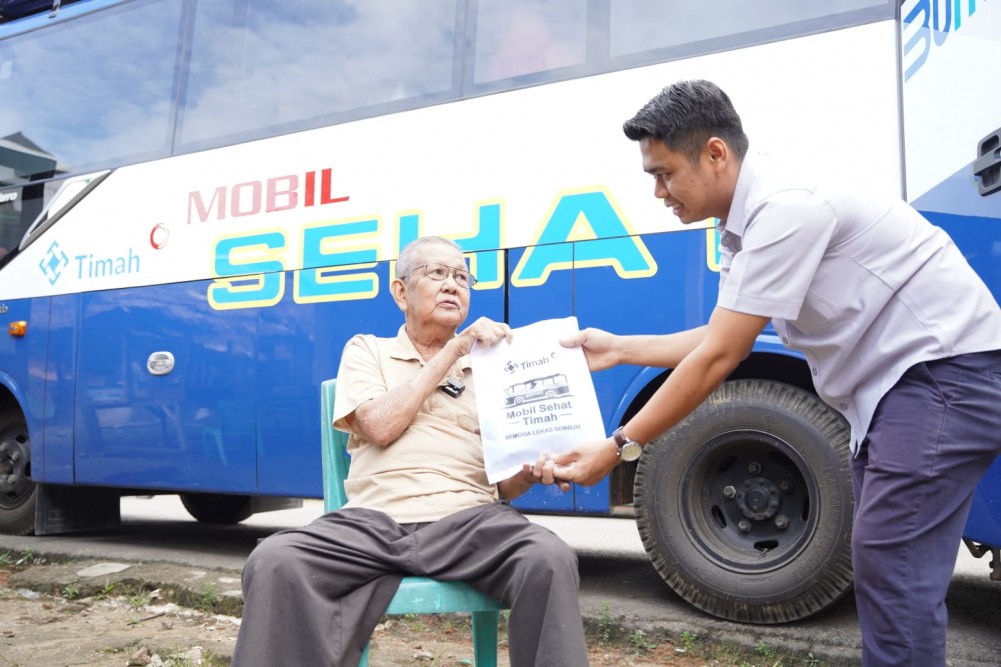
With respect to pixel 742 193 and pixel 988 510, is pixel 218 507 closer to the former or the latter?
pixel 988 510

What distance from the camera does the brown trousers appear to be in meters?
1.98

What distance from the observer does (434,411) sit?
2572 mm

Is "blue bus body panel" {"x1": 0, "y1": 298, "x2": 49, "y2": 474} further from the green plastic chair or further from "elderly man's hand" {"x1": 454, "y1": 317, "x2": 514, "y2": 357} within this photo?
"elderly man's hand" {"x1": 454, "y1": 317, "x2": 514, "y2": 357}

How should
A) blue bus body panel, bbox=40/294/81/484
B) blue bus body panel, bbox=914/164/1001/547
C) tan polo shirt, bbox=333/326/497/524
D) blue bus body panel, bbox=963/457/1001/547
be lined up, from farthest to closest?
blue bus body panel, bbox=40/294/81/484 → blue bus body panel, bbox=963/457/1001/547 → blue bus body panel, bbox=914/164/1001/547 → tan polo shirt, bbox=333/326/497/524

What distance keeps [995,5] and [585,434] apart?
184cm

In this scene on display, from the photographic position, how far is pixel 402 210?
14.5 feet

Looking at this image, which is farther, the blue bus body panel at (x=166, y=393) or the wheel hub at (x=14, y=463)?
the wheel hub at (x=14, y=463)

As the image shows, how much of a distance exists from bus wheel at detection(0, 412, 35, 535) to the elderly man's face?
447 cm

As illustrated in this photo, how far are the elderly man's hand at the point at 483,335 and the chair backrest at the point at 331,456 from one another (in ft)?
1.49

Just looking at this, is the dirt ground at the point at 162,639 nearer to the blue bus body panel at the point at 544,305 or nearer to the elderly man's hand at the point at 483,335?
the blue bus body panel at the point at 544,305

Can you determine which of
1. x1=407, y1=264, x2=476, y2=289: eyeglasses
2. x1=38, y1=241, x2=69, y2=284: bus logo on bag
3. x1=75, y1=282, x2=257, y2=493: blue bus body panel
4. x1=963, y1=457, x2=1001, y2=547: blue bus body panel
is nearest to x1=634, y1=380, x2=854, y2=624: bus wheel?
x1=963, y1=457, x2=1001, y2=547: blue bus body panel

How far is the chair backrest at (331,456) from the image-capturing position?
8.53 ft

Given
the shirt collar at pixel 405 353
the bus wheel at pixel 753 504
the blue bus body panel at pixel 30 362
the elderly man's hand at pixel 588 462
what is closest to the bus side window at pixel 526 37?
the bus wheel at pixel 753 504

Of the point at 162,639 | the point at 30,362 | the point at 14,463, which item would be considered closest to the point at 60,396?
the point at 30,362
